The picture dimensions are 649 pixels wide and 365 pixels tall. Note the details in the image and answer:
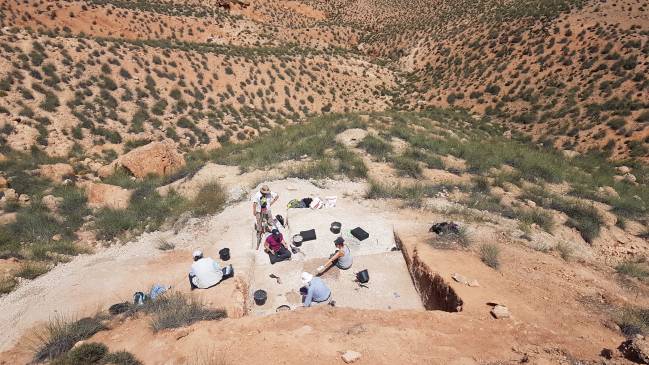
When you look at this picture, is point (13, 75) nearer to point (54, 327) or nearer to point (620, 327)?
point (54, 327)

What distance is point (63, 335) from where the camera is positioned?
20.1 feet

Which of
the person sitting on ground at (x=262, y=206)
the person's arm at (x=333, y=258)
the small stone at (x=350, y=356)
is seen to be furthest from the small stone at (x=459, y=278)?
the person sitting on ground at (x=262, y=206)

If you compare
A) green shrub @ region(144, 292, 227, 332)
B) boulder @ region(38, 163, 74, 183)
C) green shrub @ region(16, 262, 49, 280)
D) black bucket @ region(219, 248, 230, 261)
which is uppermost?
green shrub @ region(144, 292, 227, 332)

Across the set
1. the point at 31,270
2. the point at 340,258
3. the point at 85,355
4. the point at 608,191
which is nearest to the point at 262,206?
the point at 340,258

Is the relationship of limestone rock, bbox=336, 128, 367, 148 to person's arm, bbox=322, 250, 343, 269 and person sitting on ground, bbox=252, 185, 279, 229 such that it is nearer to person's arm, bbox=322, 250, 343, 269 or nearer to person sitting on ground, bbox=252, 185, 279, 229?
person sitting on ground, bbox=252, 185, 279, 229

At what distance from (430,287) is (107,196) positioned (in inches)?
457

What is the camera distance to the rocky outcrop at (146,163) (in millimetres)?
15383

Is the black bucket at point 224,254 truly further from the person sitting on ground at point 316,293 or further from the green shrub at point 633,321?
the green shrub at point 633,321

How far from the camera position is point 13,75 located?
1894 cm

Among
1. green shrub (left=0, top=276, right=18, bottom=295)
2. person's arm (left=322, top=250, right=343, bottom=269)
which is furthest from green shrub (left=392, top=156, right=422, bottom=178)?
green shrub (left=0, top=276, right=18, bottom=295)

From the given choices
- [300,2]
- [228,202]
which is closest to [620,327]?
[228,202]

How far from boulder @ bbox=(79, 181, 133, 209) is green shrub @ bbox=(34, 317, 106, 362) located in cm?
660

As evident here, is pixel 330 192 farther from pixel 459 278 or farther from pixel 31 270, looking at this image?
pixel 31 270

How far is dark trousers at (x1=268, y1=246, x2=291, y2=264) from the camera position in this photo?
30.5ft
